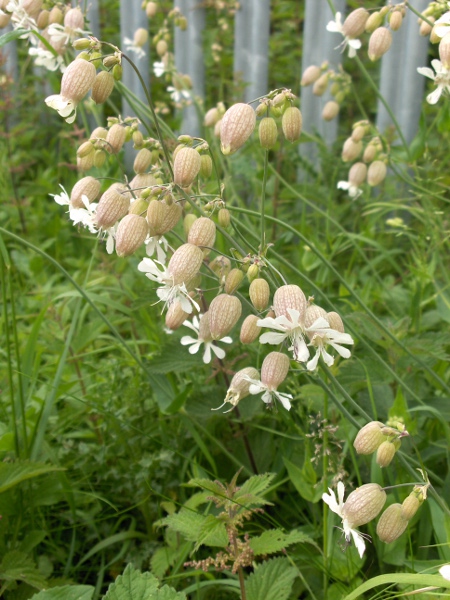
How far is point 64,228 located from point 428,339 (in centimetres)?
156

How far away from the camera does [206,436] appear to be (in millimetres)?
1504

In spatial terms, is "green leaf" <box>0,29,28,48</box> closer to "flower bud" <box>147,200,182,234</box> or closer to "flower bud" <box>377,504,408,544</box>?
"flower bud" <box>147,200,182,234</box>

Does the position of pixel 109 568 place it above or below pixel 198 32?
below

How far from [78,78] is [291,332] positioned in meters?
0.45

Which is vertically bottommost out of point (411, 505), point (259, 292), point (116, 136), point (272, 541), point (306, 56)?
point (272, 541)

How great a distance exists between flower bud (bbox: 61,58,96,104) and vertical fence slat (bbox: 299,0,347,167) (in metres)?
1.51

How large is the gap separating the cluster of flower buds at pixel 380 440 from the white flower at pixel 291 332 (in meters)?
0.15

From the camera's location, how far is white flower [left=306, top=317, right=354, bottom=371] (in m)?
0.91

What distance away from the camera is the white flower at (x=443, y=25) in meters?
1.21

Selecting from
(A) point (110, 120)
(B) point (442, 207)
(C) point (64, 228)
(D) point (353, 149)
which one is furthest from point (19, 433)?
(B) point (442, 207)

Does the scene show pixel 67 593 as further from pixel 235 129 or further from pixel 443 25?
pixel 443 25

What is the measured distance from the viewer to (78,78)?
3.35 feet

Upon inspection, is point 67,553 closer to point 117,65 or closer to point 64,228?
point 117,65

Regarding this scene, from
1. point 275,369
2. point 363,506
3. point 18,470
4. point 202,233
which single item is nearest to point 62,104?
point 202,233
